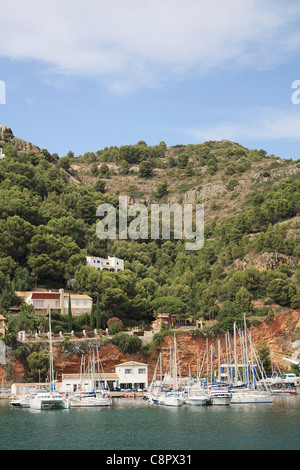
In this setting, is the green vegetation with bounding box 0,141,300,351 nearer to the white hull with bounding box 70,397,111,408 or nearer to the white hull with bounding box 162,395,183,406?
the white hull with bounding box 70,397,111,408

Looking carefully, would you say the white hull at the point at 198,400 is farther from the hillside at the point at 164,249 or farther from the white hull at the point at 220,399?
the hillside at the point at 164,249

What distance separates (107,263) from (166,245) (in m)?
17.2

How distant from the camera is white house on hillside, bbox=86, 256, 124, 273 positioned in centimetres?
7809

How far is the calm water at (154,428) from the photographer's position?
30.9 metres

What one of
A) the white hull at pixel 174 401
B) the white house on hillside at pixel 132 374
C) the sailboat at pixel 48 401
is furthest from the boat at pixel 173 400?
the white house on hillside at pixel 132 374

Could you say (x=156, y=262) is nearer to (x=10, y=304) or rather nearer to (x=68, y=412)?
(x=10, y=304)

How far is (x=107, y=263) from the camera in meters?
80.7

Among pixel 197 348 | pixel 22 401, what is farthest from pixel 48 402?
pixel 197 348

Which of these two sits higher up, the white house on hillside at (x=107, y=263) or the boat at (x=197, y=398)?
the white house on hillside at (x=107, y=263)

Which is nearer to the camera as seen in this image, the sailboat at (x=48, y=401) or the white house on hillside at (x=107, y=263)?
the sailboat at (x=48, y=401)

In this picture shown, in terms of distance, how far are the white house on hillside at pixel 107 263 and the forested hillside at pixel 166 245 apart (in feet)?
6.17

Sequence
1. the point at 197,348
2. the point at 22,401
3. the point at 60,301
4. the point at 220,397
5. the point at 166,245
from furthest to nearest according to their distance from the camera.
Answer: the point at 166,245 < the point at 60,301 < the point at 197,348 < the point at 220,397 < the point at 22,401

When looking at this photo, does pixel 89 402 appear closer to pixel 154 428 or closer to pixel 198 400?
pixel 198 400

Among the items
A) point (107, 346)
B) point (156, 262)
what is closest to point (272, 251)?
point (156, 262)
